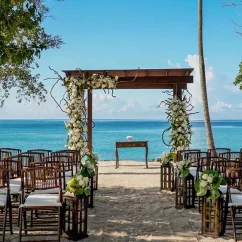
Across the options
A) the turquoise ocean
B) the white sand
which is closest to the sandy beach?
the white sand

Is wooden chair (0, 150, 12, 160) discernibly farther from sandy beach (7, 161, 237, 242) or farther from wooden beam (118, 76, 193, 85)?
wooden beam (118, 76, 193, 85)

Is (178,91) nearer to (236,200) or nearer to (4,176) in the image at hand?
(236,200)

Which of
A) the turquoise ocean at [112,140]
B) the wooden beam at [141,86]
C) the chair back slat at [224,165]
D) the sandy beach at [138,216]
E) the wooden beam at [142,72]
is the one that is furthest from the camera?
the turquoise ocean at [112,140]

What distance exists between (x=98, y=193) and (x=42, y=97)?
141 inches

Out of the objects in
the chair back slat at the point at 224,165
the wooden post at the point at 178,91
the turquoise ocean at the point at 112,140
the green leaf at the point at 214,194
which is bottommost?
the turquoise ocean at the point at 112,140

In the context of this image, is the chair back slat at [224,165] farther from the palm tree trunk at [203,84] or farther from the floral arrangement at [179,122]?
the palm tree trunk at [203,84]

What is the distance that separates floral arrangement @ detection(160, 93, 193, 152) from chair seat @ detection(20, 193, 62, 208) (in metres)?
5.05

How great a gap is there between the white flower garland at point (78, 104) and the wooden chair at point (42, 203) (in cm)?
327

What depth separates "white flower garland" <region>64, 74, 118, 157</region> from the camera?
9.05 meters

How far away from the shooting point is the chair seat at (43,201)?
4530 millimetres

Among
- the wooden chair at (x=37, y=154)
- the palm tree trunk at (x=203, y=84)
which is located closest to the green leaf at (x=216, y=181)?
the wooden chair at (x=37, y=154)

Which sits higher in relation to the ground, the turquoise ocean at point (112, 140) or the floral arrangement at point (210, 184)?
the floral arrangement at point (210, 184)

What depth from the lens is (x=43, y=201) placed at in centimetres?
464

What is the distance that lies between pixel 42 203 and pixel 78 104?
4768 millimetres
